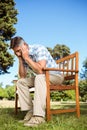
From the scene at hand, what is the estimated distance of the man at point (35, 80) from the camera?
4.01m

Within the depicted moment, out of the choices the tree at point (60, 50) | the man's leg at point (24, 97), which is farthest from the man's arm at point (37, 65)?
the tree at point (60, 50)

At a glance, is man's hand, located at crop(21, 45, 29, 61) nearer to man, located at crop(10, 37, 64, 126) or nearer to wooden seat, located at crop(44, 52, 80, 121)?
man, located at crop(10, 37, 64, 126)

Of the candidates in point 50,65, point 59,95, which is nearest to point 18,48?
point 50,65

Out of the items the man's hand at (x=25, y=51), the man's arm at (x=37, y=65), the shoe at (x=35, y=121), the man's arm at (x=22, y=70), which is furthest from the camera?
the man's arm at (x=22, y=70)

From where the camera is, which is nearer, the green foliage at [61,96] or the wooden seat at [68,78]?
the wooden seat at [68,78]

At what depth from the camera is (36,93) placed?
13.3 ft

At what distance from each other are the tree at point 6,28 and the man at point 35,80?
1536 centimetres

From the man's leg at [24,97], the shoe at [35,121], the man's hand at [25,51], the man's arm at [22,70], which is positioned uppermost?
the man's hand at [25,51]

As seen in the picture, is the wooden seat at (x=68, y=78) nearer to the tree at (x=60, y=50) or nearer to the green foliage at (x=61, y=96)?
the green foliage at (x=61, y=96)

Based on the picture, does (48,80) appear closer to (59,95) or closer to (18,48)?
Answer: (18,48)

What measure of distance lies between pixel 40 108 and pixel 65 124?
37 centimetres

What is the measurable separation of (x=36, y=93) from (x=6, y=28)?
1721 centimetres

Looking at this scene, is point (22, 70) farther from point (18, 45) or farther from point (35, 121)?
point (35, 121)

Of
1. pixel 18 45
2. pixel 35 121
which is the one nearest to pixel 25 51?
pixel 18 45
